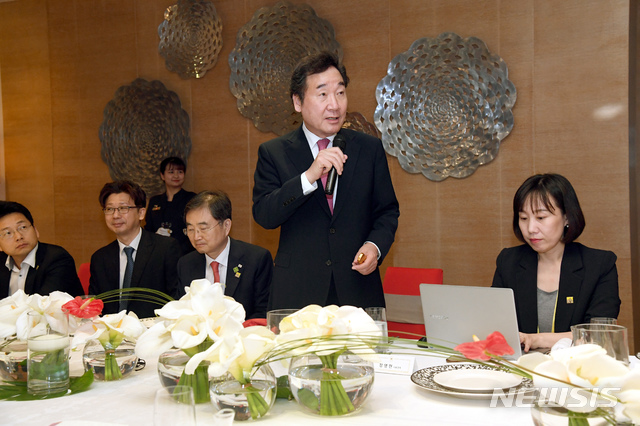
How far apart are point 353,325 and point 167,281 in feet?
7.44

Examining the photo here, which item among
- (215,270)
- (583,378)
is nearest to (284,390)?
(583,378)

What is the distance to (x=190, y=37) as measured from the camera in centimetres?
535

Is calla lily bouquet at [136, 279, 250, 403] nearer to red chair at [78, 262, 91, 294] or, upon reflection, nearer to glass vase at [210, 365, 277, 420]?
glass vase at [210, 365, 277, 420]

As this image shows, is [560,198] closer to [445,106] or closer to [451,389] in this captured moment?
[451,389]

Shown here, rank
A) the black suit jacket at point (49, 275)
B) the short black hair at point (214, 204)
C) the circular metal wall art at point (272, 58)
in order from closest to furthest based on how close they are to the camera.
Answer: the short black hair at point (214, 204), the black suit jacket at point (49, 275), the circular metal wall art at point (272, 58)

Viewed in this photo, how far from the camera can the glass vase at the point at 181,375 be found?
4.37 feet

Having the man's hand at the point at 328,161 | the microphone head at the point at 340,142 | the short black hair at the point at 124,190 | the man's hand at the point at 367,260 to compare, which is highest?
the microphone head at the point at 340,142

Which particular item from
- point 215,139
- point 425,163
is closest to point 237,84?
point 215,139

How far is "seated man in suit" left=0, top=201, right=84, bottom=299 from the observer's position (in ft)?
10.6

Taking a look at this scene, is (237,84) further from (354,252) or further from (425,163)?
(354,252)

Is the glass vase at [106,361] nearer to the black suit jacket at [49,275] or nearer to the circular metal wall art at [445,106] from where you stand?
the black suit jacket at [49,275]

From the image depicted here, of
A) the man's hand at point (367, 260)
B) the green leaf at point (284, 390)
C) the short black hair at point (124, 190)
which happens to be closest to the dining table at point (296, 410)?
the green leaf at point (284, 390)

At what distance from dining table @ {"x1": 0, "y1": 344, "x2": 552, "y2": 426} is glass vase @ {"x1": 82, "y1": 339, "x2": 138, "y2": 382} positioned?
0.06m

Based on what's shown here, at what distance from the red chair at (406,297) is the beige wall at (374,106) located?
4.54 ft
